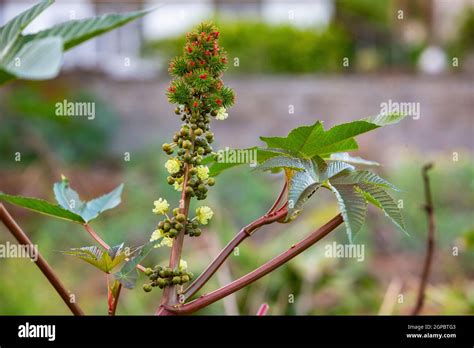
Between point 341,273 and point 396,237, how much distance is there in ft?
5.73

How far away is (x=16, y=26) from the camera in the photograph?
1.24 ft

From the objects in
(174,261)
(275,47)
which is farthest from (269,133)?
(174,261)

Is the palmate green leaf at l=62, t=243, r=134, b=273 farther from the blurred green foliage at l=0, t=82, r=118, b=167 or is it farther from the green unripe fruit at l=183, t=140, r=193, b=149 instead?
the blurred green foliage at l=0, t=82, r=118, b=167

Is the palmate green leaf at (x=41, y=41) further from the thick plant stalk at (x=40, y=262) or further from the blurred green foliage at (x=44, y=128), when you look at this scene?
the blurred green foliage at (x=44, y=128)

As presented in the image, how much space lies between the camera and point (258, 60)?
7062mm

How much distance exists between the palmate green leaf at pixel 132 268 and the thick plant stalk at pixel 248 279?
0.03 metres

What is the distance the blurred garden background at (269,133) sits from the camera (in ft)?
9.71

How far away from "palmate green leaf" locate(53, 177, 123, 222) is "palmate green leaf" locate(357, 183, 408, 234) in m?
0.16

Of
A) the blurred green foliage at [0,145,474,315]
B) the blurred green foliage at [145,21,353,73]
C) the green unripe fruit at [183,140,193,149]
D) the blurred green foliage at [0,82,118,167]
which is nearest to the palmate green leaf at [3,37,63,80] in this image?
the green unripe fruit at [183,140,193,149]

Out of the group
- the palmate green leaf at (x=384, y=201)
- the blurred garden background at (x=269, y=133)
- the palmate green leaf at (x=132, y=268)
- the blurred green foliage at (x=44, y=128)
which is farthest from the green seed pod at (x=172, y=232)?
the blurred green foliage at (x=44, y=128)

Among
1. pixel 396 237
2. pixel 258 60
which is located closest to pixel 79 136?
pixel 258 60

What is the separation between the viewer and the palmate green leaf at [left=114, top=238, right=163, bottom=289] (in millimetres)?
397

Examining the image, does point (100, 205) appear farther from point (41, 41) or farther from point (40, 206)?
point (41, 41)

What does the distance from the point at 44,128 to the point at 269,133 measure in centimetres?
180
